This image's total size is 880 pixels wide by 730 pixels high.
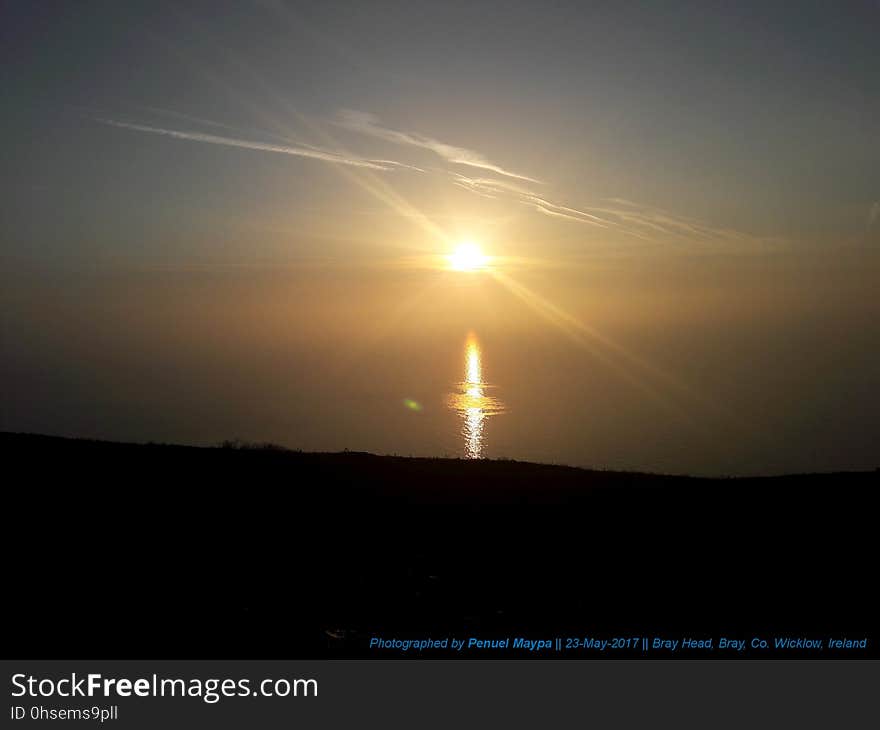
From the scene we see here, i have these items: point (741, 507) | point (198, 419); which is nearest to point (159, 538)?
point (741, 507)

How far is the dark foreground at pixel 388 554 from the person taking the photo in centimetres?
975

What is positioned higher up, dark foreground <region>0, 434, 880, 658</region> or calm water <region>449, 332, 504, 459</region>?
calm water <region>449, 332, 504, 459</region>

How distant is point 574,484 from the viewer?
1864cm

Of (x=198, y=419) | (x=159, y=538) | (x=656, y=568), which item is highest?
(x=198, y=419)

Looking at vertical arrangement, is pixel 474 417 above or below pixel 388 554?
above

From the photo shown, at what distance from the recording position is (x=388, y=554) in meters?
12.9

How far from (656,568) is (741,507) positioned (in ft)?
16.9

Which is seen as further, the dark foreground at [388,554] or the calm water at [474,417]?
the calm water at [474,417]

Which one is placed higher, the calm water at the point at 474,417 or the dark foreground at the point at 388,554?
the calm water at the point at 474,417

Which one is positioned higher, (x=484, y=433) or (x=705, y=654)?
(x=484, y=433)

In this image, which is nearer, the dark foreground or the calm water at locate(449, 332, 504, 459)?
the dark foreground

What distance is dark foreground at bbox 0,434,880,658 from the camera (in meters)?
9.75

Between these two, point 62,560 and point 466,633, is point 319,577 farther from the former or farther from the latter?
point 62,560
